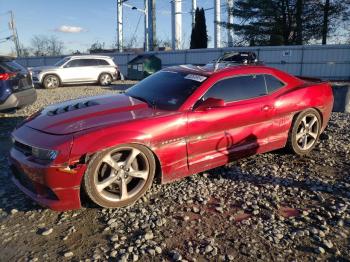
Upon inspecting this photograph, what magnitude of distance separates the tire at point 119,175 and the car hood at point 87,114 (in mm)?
349

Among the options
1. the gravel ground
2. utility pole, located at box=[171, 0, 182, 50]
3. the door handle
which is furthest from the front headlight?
utility pole, located at box=[171, 0, 182, 50]

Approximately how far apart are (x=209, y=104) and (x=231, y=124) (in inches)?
19.7

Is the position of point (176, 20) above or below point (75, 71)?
above

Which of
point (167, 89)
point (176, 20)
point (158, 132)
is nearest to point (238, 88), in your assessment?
point (167, 89)

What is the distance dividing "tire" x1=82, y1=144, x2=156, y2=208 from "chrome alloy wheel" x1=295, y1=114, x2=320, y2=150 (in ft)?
8.66

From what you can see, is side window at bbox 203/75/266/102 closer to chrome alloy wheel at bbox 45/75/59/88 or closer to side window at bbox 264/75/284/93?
side window at bbox 264/75/284/93

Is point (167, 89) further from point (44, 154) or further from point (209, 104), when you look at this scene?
point (44, 154)

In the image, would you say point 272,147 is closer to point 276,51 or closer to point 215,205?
point 215,205

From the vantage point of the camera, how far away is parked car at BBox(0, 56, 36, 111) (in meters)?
7.40

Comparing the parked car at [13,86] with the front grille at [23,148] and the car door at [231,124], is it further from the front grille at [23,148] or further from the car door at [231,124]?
the car door at [231,124]

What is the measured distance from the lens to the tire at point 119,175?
356 centimetres

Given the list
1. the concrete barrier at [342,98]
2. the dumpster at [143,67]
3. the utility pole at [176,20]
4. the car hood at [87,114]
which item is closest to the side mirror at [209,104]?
the car hood at [87,114]

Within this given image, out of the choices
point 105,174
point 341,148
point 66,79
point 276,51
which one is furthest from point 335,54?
point 105,174

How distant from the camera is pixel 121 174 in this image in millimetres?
3742
